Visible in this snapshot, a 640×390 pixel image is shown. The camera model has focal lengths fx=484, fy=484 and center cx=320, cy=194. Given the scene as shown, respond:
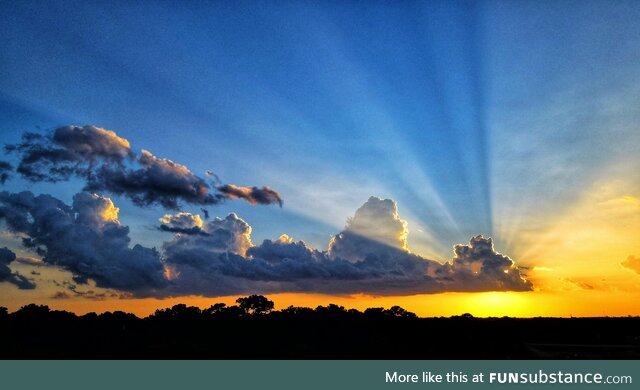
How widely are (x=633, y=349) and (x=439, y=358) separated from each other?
6177 centimetres

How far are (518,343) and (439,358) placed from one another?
42.2 metres
